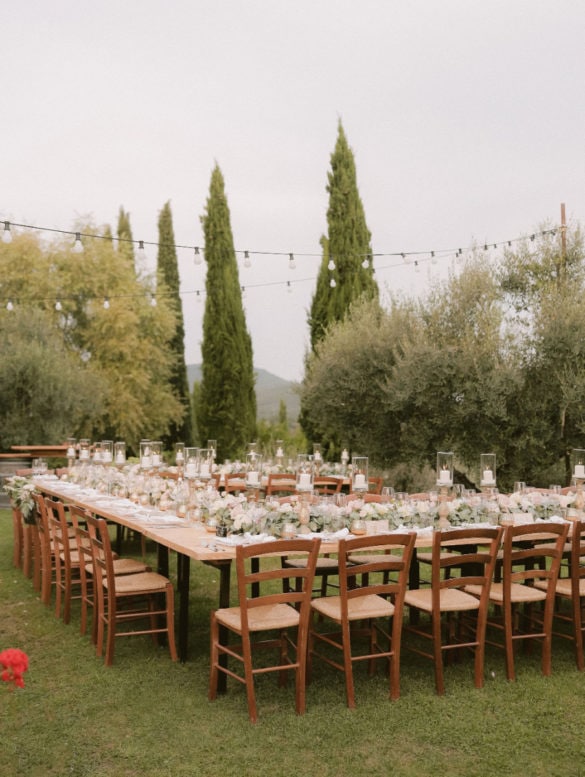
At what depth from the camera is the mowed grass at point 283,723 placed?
3838mm

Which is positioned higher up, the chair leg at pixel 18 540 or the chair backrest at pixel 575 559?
the chair backrest at pixel 575 559

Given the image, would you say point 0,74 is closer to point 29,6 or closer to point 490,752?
point 29,6

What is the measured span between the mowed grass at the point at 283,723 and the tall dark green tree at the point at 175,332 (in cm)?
2168

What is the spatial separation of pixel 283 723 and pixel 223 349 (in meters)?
17.8

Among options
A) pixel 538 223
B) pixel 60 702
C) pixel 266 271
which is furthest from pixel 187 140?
pixel 60 702

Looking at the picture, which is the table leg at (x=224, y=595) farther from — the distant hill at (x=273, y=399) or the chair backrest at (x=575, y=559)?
the distant hill at (x=273, y=399)

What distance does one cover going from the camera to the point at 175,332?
85.7ft

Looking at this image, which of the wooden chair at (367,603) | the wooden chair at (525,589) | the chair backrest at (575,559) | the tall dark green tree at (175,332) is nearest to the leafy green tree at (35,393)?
the tall dark green tree at (175,332)

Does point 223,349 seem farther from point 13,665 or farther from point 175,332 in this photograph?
point 13,665

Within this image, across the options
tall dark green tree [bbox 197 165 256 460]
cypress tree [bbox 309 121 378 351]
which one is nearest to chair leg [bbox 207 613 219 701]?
cypress tree [bbox 309 121 378 351]

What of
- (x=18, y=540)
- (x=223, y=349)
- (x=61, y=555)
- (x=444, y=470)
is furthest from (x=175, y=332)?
(x=444, y=470)

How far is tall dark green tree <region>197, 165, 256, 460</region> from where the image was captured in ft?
70.6

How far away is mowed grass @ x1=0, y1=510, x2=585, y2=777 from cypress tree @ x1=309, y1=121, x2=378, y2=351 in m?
13.3

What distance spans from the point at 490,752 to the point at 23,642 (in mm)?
3671
